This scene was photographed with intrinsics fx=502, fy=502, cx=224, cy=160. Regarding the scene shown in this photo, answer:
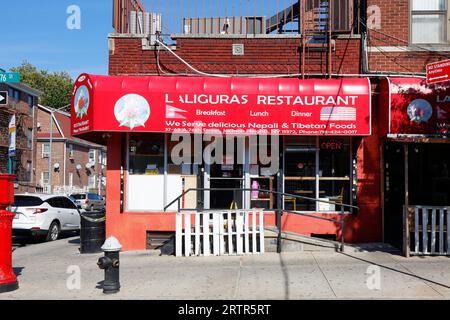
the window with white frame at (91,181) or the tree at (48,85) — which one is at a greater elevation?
the tree at (48,85)

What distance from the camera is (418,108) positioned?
11047 millimetres

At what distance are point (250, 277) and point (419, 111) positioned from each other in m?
5.46

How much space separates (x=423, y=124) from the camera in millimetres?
11031

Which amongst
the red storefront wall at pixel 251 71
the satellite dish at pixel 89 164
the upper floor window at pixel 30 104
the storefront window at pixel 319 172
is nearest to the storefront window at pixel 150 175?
the red storefront wall at pixel 251 71

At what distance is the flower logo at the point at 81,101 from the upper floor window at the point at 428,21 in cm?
792

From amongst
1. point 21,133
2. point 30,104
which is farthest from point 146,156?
point 30,104

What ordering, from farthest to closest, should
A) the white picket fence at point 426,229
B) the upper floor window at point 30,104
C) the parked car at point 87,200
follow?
the upper floor window at point 30,104 → the parked car at point 87,200 → the white picket fence at point 426,229

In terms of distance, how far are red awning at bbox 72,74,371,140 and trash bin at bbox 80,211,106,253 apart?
2.29 m

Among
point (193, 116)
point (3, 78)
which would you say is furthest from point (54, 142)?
point (193, 116)

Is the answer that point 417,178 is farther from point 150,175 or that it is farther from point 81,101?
point 81,101

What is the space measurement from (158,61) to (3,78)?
13.5 ft

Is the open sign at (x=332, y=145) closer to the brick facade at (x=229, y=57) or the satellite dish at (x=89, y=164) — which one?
the brick facade at (x=229, y=57)

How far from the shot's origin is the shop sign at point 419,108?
11.0 meters

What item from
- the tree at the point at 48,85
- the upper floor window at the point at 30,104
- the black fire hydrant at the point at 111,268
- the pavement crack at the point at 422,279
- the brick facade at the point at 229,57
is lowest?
the pavement crack at the point at 422,279
